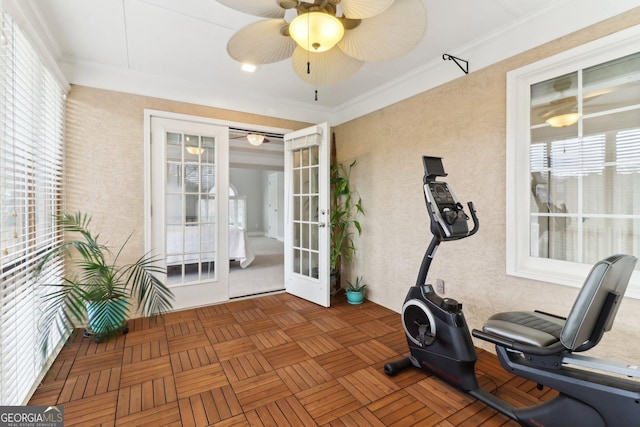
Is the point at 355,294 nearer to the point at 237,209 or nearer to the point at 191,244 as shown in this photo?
the point at 191,244

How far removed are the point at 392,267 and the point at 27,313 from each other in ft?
9.78

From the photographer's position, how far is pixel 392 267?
3.23 m

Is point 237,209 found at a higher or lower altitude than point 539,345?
higher

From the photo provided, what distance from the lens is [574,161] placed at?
1973 millimetres

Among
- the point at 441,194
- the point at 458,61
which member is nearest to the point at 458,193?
the point at 441,194

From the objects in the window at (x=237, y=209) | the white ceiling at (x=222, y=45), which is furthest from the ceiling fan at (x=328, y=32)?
the window at (x=237, y=209)

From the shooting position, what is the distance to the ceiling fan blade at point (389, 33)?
1.33m

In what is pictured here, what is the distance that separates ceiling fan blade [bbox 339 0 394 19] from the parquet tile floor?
6.73 ft

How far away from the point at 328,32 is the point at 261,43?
0.44 metres

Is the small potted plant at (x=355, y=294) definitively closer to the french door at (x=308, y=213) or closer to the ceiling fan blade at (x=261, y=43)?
the french door at (x=308, y=213)

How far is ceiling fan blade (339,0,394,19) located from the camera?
121 cm

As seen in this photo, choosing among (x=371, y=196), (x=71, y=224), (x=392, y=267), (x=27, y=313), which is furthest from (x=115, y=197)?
(x=392, y=267)

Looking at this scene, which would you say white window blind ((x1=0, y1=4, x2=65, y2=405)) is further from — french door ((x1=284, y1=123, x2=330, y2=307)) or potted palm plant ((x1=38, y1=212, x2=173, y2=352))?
french door ((x1=284, y1=123, x2=330, y2=307))

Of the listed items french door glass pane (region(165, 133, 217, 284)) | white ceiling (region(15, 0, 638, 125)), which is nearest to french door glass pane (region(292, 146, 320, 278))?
white ceiling (region(15, 0, 638, 125))
